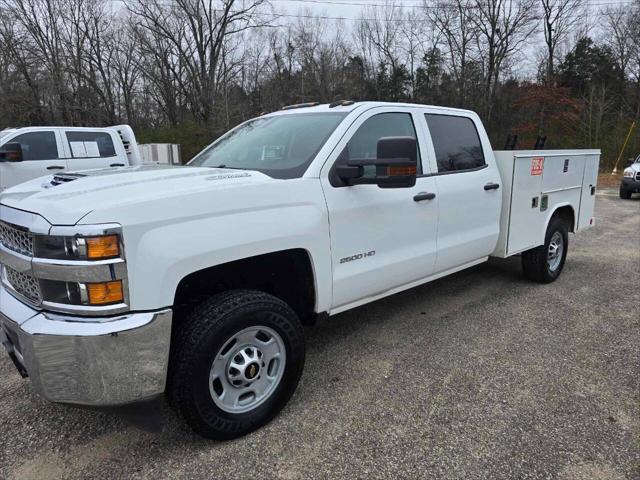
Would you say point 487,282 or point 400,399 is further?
point 487,282

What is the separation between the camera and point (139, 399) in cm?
216

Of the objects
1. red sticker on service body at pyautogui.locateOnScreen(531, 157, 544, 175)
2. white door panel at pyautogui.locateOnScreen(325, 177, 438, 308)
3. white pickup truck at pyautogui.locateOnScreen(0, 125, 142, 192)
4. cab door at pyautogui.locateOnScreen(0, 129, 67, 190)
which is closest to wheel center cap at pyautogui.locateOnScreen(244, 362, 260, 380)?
white door panel at pyautogui.locateOnScreen(325, 177, 438, 308)

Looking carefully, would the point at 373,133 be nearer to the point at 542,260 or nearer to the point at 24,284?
the point at 24,284

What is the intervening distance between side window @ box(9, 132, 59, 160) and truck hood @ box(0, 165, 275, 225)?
678cm

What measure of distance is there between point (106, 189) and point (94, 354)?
2.60 ft

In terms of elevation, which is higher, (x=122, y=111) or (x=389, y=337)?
(x=122, y=111)

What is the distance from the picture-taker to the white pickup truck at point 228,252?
203 cm

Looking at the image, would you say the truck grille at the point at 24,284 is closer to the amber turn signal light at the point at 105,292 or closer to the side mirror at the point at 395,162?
the amber turn signal light at the point at 105,292

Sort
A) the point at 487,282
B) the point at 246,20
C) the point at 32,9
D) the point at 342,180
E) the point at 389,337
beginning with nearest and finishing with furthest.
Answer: the point at 342,180 < the point at 389,337 < the point at 487,282 < the point at 32,9 < the point at 246,20

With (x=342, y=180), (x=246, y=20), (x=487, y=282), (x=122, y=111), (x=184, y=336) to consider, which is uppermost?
(x=246, y=20)

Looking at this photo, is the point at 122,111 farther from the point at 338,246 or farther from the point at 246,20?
the point at 338,246

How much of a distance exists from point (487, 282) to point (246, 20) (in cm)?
3270

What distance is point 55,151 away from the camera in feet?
28.5

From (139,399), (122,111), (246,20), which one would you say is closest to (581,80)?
(246,20)
